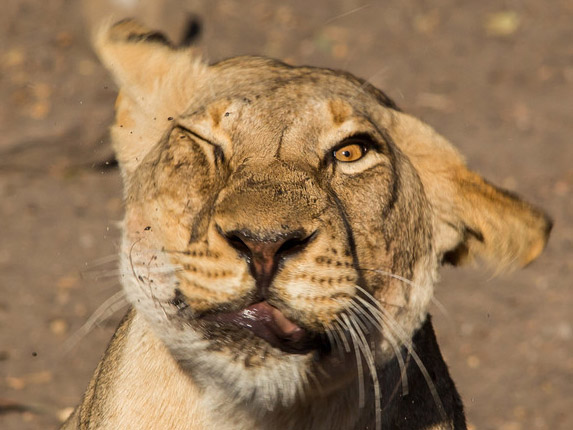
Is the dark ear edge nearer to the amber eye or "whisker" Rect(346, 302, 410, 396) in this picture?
the amber eye

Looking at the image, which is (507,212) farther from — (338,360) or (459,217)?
(338,360)

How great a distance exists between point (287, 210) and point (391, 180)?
1.71 feet

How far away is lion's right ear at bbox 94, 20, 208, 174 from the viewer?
2674mm

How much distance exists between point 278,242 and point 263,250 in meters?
0.04

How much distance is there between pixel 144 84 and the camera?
2.79 m

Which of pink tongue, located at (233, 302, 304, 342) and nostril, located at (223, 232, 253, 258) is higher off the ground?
nostril, located at (223, 232, 253, 258)

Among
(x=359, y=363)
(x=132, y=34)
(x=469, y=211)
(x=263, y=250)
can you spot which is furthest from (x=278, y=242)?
(x=132, y=34)

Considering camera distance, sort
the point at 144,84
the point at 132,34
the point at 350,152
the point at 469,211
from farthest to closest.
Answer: the point at 132,34 → the point at 144,84 → the point at 469,211 → the point at 350,152

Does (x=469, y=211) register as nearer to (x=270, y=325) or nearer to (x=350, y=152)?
(x=350, y=152)

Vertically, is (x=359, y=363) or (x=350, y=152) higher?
(x=350, y=152)

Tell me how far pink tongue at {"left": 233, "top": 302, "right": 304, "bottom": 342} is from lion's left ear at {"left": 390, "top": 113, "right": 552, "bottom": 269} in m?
0.75

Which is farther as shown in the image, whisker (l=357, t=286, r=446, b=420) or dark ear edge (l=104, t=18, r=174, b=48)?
dark ear edge (l=104, t=18, r=174, b=48)

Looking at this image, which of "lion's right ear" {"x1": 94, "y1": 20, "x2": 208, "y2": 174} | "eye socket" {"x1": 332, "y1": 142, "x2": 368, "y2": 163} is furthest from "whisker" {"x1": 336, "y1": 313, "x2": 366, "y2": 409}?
"lion's right ear" {"x1": 94, "y1": 20, "x2": 208, "y2": 174}

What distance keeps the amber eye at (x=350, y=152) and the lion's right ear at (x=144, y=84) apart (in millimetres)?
495
